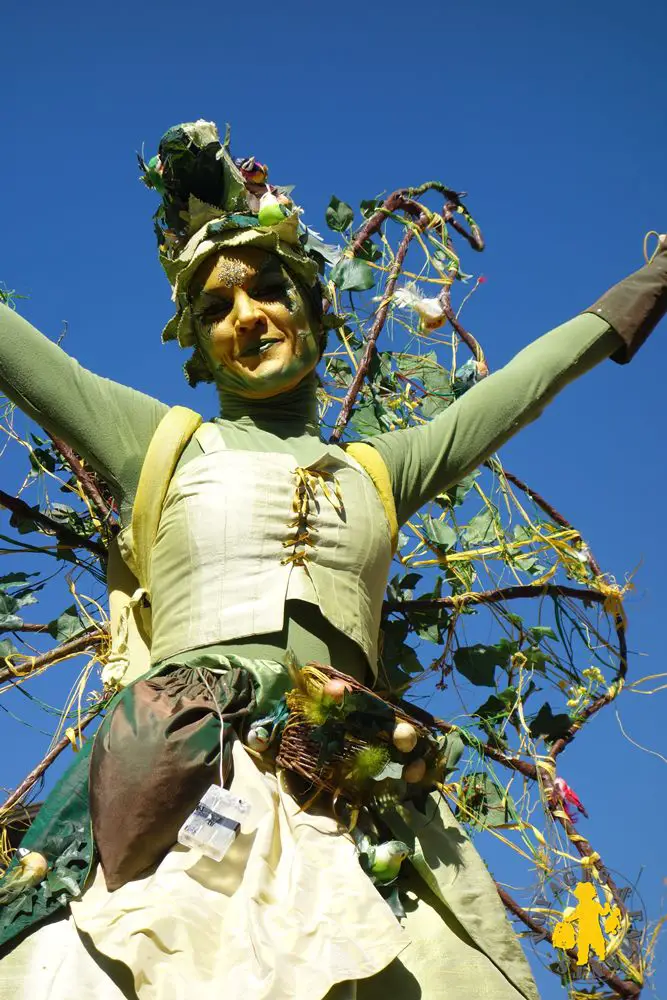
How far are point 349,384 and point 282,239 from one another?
0.87 meters

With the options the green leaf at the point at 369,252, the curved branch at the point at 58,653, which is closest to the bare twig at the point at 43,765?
the curved branch at the point at 58,653

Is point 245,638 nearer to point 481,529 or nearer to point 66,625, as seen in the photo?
point 66,625

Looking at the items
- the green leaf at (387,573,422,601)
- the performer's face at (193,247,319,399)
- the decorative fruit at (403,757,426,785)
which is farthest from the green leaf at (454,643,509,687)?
the decorative fruit at (403,757,426,785)

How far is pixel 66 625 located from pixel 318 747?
1.29 meters

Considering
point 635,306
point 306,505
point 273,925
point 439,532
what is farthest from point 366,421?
point 273,925

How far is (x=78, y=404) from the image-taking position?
3613mm

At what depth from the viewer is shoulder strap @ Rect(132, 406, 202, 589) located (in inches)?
142

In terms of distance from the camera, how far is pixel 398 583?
455 cm

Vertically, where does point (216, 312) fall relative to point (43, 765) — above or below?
above

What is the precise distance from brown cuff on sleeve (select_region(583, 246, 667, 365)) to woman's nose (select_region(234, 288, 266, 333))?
32.4 inches

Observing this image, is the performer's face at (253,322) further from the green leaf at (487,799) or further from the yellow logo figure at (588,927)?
the yellow logo figure at (588,927)

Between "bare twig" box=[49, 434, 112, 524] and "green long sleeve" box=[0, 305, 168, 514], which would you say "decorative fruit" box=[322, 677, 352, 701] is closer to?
"green long sleeve" box=[0, 305, 168, 514]

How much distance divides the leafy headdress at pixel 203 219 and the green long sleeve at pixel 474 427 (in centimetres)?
50

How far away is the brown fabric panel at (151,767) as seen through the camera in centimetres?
302
